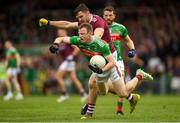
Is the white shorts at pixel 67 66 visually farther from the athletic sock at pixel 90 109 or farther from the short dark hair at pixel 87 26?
the short dark hair at pixel 87 26

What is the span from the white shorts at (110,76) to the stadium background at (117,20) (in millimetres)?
18336

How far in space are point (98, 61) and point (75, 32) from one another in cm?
2155

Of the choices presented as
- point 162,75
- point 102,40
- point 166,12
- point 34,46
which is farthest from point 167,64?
point 102,40

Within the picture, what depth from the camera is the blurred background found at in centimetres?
3512

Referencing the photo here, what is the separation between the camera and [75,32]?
36.8 metres

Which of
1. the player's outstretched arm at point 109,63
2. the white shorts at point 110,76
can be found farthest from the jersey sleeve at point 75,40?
the white shorts at point 110,76

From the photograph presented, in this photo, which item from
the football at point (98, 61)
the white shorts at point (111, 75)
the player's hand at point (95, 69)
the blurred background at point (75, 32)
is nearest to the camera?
the player's hand at point (95, 69)

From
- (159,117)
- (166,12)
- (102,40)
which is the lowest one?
(159,117)

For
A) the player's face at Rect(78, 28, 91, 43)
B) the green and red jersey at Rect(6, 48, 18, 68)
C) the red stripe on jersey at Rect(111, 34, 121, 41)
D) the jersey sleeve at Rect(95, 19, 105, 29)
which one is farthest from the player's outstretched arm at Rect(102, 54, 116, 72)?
the green and red jersey at Rect(6, 48, 18, 68)

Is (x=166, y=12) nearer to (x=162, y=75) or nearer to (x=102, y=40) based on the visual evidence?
(x=162, y=75)

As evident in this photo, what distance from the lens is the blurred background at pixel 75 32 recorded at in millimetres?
35125

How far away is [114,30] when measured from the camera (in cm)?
1845

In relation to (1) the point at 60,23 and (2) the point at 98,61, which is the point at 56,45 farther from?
(1) the point at 60,23

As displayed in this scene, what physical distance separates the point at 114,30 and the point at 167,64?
1711 centimetres
